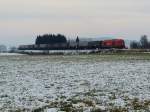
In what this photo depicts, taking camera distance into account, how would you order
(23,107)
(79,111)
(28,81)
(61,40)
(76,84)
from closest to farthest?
(79,111) < (23,107) < (76,84) < (28,81) < (61,40)

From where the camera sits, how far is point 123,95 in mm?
18547

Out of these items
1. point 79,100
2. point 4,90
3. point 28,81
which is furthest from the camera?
point 28,81

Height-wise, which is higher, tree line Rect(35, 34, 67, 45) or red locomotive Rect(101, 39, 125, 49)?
tree line Rect(35, 34, 67, 45)

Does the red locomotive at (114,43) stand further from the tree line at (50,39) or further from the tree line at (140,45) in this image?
the tree line at (50,39)

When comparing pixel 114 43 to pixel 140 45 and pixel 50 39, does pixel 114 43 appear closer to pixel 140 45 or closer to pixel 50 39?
pixel 140 45

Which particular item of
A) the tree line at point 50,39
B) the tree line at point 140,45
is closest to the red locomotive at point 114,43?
the tree line at point 140,45

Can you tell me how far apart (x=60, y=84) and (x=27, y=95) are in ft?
15.0

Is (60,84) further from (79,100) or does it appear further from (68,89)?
(79,100)

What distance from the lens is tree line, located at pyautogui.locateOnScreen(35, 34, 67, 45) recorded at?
178 meters

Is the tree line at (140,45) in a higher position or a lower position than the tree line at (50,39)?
lower

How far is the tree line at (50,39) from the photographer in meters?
178

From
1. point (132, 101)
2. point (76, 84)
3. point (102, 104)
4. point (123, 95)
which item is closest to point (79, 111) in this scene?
point (102, 104)

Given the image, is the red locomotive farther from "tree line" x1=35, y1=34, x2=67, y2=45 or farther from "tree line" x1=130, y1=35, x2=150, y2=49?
"tree line" x1=35, y1=34, x2=67, y2=45

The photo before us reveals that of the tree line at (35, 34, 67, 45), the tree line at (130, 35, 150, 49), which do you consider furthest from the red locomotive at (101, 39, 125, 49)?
the tree line at (35, 34, 67, 45)
